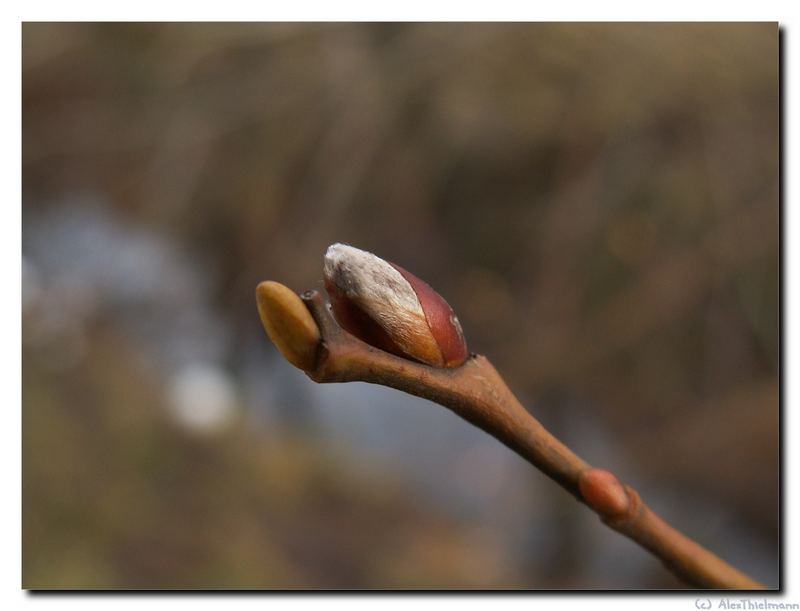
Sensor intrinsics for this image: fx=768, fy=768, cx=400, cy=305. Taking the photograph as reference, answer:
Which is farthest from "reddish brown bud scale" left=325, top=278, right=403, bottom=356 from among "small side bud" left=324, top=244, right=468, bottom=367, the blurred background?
the blurred background

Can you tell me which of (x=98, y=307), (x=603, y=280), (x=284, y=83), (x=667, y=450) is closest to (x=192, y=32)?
(x=284, y=83)

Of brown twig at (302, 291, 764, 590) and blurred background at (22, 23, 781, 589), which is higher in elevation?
blurred background at (22, 23, 781, 589)

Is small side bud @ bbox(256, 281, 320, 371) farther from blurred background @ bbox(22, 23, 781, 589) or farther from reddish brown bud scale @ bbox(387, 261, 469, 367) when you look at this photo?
blurred background @ bbox(22, 23, 781, 589)

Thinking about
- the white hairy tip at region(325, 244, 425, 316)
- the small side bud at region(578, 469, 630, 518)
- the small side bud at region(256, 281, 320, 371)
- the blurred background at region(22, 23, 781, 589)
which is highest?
the blurred background at region(22, 23, 781, 589)

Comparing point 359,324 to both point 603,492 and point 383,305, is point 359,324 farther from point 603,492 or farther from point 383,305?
point 603,492

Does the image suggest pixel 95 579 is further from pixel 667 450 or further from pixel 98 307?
pixel 667 450
